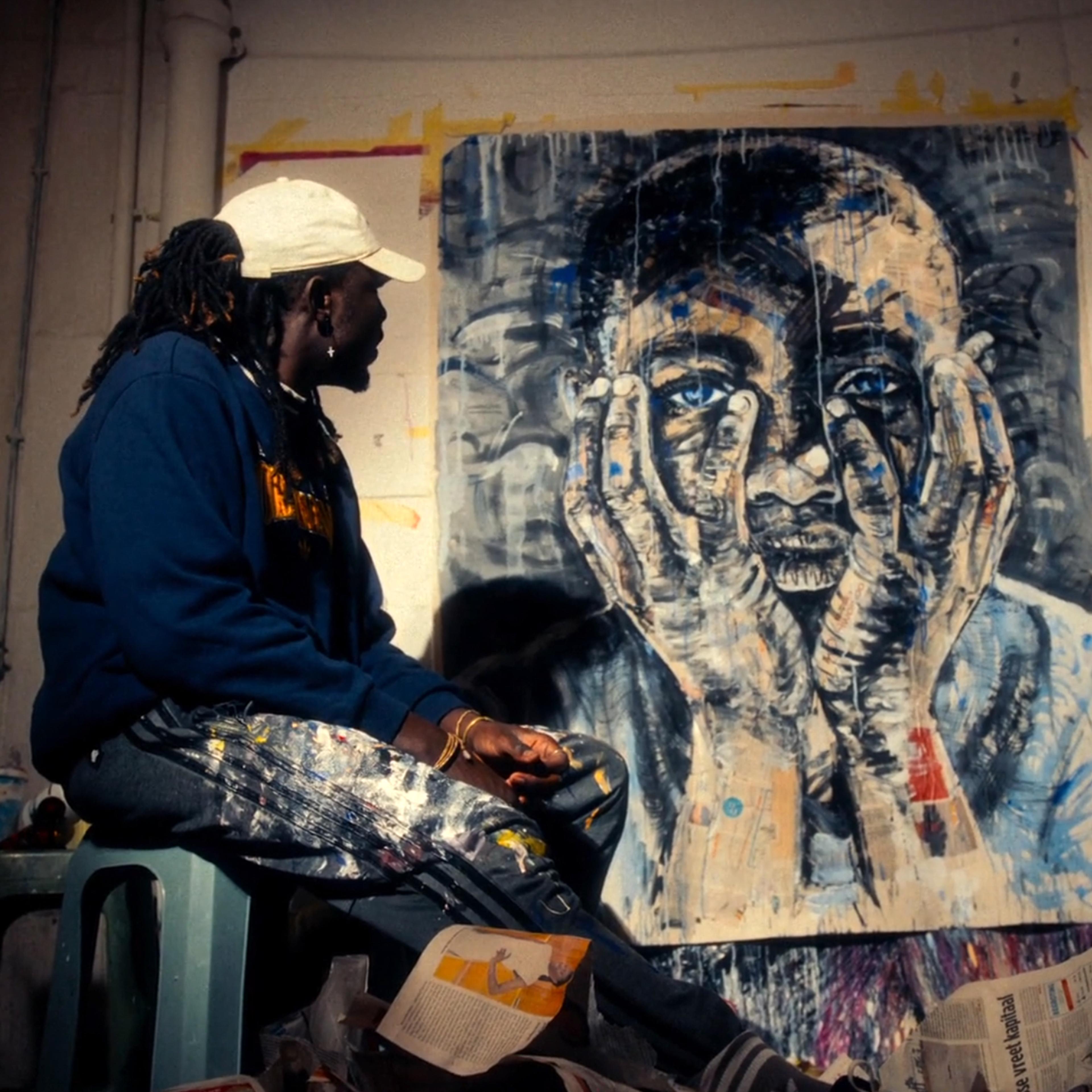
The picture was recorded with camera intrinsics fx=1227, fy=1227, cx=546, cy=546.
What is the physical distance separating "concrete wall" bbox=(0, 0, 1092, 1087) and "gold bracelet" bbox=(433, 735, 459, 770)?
3.07 feet

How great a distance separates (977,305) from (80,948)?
71.4 inches

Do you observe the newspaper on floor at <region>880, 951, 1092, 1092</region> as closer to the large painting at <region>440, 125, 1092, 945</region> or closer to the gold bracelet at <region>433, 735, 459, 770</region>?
the gold bracelet at <region>433, 735, 459, 770</region>

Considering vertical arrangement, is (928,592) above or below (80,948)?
above

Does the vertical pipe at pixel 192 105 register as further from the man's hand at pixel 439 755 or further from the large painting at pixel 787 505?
the man's hand at pixel 439 755

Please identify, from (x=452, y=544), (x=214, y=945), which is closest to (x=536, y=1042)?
(x=214, y=945)

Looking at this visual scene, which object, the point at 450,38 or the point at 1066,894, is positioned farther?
the point at 450,38

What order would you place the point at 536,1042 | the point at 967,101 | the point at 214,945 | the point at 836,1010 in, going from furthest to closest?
1. the point at 967,101
2. the point at 836,1010
3. the point at 214,945
4. the point at 536,1042

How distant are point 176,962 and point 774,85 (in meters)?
1.90

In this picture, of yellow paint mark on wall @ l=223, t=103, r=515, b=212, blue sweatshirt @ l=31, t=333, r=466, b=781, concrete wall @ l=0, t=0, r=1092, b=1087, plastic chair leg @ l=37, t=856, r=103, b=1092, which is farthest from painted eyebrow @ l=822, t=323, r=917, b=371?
plastic chair leg @ l=37, t=856, r=103, b=1092

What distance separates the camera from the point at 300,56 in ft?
7.93

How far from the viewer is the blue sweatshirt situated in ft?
4.17

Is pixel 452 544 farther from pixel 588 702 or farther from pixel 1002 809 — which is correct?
pixel 1002 809

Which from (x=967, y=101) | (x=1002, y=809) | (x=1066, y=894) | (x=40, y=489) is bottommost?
(x=1066, y=894)

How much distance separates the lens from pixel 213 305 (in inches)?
59.9
